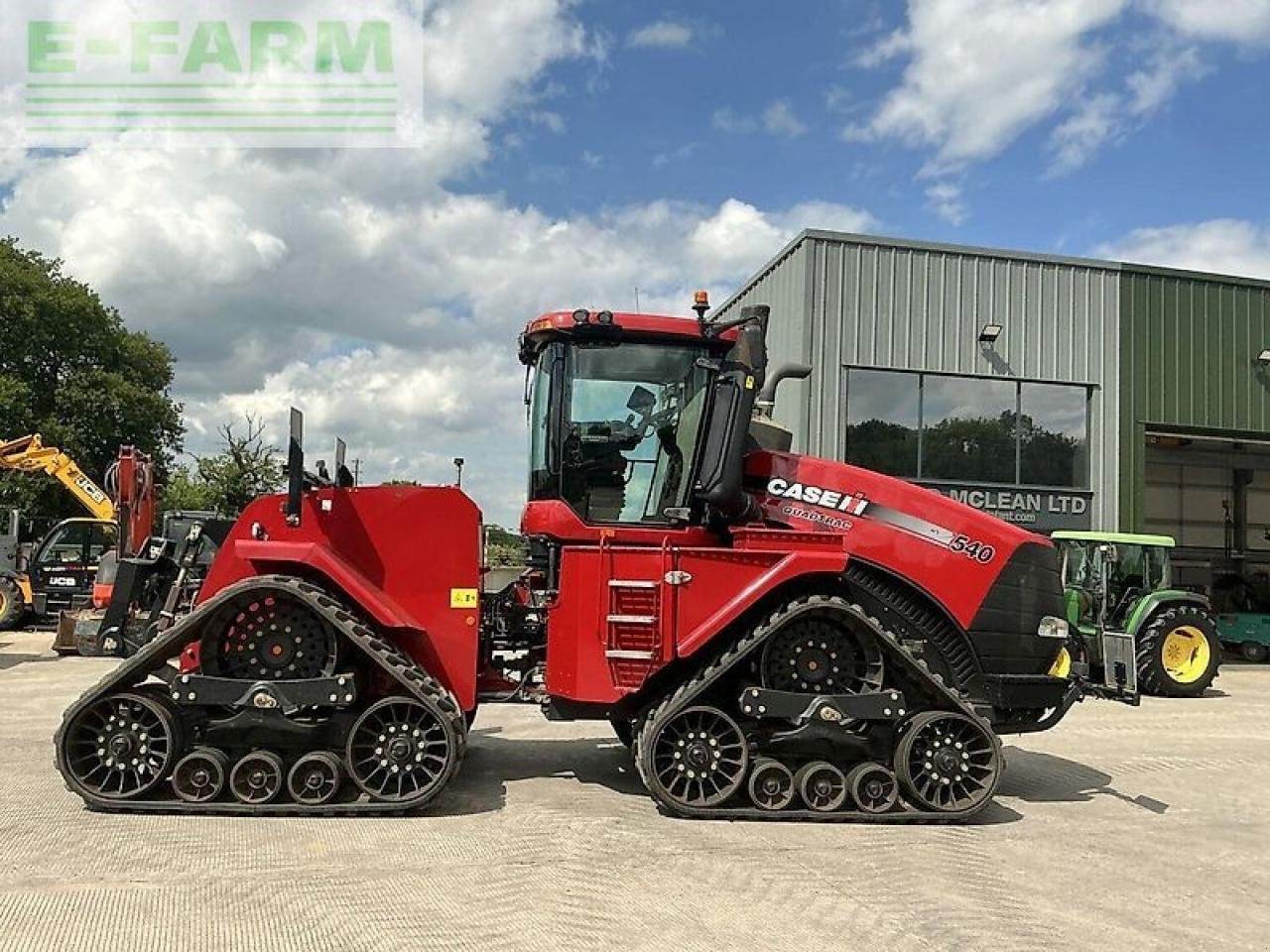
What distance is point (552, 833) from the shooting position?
577 centimetres

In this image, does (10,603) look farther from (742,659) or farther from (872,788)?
(872,788)

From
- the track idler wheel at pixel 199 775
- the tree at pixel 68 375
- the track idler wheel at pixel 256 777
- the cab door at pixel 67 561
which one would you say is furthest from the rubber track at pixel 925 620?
the tree at pixel 68 375

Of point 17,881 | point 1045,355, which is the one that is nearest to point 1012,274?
point 1045,355

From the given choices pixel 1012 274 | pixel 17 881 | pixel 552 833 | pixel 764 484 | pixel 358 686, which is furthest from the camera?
pixel 1012 274

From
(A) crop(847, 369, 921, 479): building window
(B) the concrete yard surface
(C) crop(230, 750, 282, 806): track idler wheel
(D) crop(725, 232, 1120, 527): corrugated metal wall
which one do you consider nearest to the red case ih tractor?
(C) crop(230, 750, 282, 806): track idler wheel

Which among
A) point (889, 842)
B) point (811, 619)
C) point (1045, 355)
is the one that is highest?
point (1045, 355)

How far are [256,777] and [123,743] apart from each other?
0.75m

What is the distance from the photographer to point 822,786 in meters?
6.27

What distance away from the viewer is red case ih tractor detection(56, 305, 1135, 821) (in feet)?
19.7

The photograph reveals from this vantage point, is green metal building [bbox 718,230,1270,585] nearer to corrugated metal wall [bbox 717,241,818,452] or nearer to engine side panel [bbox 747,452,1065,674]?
corrugated metal wall [bbox 717,241,818,452]

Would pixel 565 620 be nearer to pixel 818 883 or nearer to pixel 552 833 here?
pixel 552 833

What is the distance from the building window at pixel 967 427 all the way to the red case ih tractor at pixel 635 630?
936cm

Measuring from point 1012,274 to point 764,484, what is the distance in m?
11.7

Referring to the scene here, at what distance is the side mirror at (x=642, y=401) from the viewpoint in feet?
22.1
